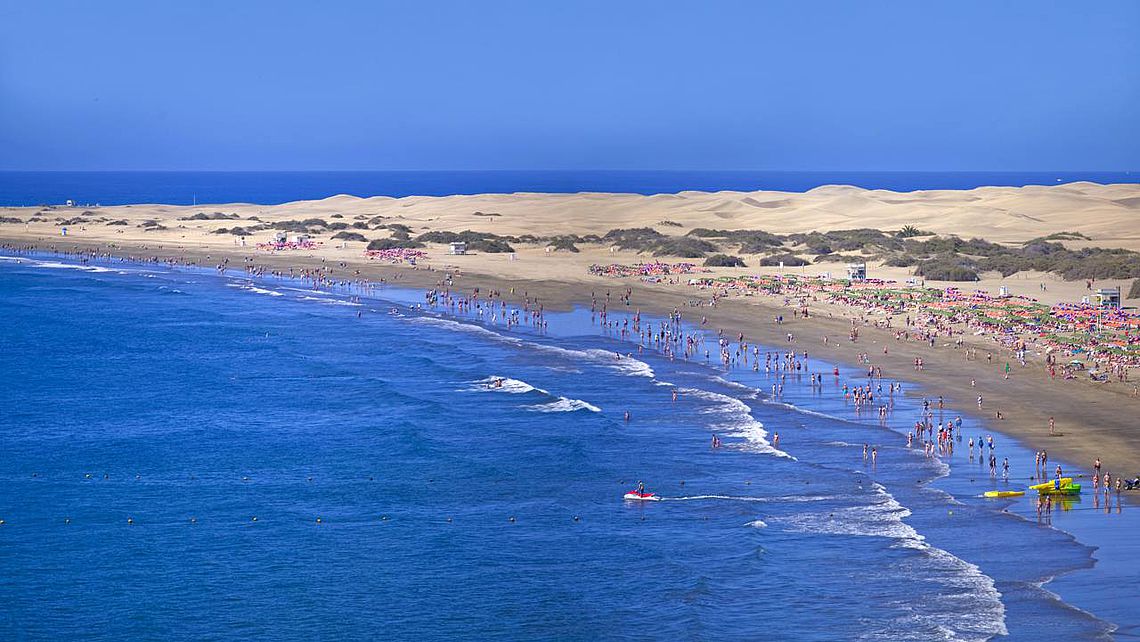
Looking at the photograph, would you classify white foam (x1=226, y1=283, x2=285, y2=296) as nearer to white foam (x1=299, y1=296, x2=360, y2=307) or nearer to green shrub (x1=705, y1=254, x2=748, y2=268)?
white foam (x1=299, y1=296, x2=360, y2=307)

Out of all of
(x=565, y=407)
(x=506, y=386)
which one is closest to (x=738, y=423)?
(x=565, y=407)

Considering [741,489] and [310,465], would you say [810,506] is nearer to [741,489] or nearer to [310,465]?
[741,489]

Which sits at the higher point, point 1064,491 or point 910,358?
point 910,358

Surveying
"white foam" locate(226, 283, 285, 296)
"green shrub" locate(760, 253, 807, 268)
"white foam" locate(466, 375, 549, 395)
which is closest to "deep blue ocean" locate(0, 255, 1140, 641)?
"white foam" locate(466, 375, 549, 395)

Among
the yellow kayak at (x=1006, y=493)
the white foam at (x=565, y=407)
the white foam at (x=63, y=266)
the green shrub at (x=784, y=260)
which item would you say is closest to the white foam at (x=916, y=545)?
the yellow kayak at (x=1006, y=493)

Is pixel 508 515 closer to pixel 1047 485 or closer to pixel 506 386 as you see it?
pixel 1047 485

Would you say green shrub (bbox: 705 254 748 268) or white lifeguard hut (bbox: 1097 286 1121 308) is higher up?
green shrub (bbox: 705 254 748 268)
